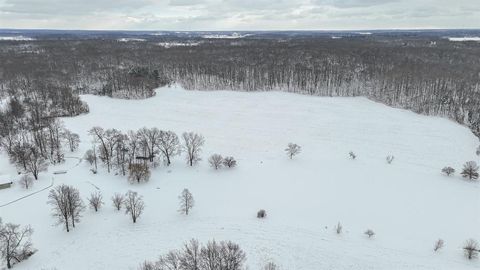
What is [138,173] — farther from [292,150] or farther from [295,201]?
[292,150]

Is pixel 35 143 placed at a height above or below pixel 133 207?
above

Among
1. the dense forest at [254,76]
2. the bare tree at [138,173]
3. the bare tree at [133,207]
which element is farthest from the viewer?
the dense forest at [254,76]

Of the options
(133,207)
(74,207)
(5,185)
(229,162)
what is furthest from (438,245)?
(5,185)

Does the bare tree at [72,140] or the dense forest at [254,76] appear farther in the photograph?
the dense forest at [254,76]

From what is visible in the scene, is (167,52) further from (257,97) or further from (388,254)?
(388,254)

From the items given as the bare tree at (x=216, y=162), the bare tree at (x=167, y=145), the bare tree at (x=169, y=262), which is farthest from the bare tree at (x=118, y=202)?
the bare tree at (x=216, y=162)

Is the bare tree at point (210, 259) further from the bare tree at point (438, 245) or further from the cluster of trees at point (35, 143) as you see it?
the cluster of trees at point (35, 143)

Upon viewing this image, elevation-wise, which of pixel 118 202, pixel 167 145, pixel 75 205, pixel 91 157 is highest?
pixel 167 145
